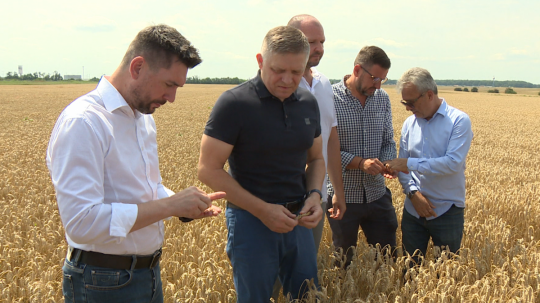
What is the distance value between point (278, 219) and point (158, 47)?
1244 mm

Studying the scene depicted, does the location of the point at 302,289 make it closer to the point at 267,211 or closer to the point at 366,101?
the point at 267,211

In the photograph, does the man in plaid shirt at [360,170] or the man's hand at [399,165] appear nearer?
the man's hand at [399,165]

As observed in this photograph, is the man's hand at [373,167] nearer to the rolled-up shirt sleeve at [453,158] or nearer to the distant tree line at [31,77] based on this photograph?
the rolled-up shirt sleeve at [453,158]

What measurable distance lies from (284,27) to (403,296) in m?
2.14

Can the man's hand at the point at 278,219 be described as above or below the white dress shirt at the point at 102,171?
below

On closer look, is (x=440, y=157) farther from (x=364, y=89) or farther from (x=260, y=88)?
(x=260, y=88)

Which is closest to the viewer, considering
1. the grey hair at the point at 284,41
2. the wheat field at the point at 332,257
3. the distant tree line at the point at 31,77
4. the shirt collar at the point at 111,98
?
the shirt collar at the point at 111,98

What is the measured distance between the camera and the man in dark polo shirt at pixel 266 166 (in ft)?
8.75

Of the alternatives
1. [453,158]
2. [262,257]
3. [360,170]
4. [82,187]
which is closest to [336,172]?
[360,170]

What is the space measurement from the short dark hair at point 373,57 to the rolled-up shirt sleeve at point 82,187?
2.82 metres

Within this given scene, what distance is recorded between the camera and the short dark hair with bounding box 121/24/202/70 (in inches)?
83.0

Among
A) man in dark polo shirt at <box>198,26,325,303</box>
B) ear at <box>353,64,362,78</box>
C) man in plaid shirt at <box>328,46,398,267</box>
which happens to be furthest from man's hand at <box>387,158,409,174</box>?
man in dark polo shirt at <box>198,26,325,303</box>

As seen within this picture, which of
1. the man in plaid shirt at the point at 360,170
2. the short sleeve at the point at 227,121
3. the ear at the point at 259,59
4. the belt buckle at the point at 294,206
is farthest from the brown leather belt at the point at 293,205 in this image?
the man in plaid shirt at the point at 360,170

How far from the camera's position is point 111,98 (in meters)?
2.15
